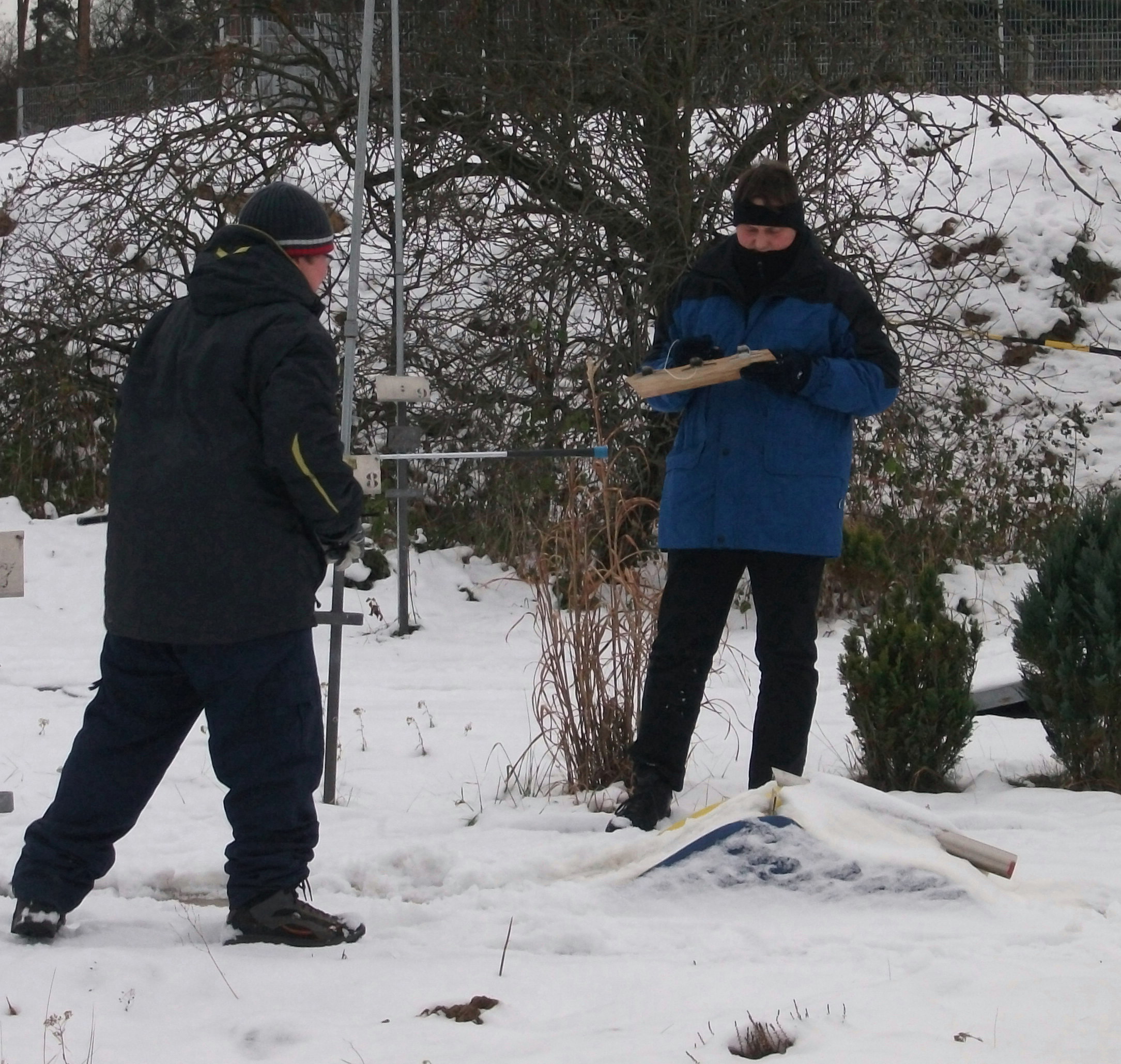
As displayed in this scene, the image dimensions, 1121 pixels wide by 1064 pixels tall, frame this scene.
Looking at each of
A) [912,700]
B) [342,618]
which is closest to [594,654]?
[342,618]

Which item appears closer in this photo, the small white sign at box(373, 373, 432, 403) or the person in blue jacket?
the person in blue jacket

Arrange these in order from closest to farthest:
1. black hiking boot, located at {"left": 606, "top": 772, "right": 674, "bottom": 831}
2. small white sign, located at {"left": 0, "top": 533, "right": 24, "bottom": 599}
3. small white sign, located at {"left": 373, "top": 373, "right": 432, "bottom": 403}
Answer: black hiking boot, located at {"left": 606, "top": 772, "right": 674, "bottom": 831} → small white sign, located at {"left": 0, "top": 533, "right": 24, "bottom": 599} → small white sign, located at {"left": 373, "top": 373, "right": 432, "bottom": 403}

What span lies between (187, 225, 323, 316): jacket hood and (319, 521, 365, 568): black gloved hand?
48 centimetres

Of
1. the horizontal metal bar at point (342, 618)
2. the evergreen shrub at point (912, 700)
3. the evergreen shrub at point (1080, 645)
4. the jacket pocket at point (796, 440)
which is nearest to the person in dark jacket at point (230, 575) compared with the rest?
the horizontal metal bar at point (342, 618)

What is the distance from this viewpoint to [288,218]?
289 centimetres

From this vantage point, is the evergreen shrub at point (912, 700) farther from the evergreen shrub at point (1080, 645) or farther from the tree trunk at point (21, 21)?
the tree trunk at point (21, 21)

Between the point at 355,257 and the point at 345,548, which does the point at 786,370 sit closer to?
the point at 345,548

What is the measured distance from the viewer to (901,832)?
10.5 feet

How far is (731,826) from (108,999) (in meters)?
1.36

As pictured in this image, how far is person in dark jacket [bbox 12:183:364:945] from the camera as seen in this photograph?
274 centimetres

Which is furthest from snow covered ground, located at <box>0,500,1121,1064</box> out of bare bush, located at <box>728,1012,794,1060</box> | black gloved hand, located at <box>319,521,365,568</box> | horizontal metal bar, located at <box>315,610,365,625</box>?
black gloved hand, located at <box>319,521,365,568</box>

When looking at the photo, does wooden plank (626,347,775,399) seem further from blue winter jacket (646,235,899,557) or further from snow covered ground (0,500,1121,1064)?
snow covered ground (0,500,1121,1064)

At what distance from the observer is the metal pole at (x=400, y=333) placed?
22.1ft

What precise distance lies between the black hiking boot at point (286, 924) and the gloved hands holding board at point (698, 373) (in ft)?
4.99
